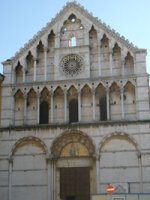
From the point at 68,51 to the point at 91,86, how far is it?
241cm

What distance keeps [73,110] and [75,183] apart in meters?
3.68

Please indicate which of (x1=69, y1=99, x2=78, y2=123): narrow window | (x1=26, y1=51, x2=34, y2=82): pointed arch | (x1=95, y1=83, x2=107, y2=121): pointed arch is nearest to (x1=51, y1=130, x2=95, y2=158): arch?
(x1=69, y1=99, x2=78, y2=123): narrow window

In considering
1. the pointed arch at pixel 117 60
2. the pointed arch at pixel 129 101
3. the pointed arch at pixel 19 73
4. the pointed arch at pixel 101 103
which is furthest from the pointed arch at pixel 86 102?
the pointed arch at pixel 19 73

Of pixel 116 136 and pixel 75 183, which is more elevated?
pixel 116 136

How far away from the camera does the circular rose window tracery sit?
71.4 feet

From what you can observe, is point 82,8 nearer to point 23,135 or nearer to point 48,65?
point 48,65

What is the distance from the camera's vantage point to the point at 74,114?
21.5 m

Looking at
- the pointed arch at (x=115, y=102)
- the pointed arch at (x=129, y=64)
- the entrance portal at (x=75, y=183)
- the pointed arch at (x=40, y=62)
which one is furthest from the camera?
the pointed arch at (x=40, y=62)

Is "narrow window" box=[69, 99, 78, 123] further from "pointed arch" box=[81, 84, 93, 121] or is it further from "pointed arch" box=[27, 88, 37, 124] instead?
"pointed arch" box=[27, 88, 37, 124]

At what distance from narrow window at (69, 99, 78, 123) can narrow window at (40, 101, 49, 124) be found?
1.22 meters

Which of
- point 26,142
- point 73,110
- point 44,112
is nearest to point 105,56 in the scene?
point 73,110

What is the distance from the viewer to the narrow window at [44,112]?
2163 cm

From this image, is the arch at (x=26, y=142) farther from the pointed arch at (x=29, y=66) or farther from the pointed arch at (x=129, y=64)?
the pointed arch at (x=129, y=64)

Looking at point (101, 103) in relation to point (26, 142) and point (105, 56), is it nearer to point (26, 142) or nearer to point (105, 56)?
point (105, 56)
